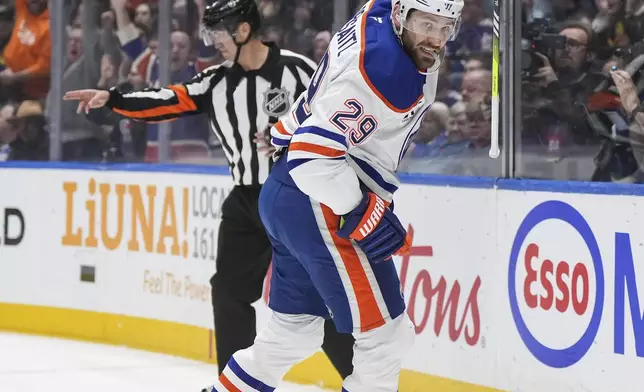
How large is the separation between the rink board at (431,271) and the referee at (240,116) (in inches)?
24.2

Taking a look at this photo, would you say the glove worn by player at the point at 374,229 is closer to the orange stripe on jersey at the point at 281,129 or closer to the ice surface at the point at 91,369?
the orange stripe on jersey at the point at 281,129

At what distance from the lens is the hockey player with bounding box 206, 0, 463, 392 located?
2.77 m

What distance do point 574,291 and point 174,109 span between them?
1401 millimetres

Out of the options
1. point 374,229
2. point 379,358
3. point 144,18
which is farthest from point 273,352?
point 144,18

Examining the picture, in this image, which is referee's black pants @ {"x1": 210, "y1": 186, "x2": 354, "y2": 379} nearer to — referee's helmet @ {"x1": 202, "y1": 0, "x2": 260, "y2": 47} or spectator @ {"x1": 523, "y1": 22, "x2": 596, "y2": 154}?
referee's helmet @ {"x1": 202, "y1": 0, "x2": 260, "y2": 47}

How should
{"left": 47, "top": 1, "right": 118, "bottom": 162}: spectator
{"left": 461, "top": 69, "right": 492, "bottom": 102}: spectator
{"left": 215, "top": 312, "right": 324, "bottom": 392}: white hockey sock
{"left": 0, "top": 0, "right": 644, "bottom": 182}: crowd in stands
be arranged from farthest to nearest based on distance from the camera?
{"left": 47, "top": 1, "right": 118, "bottom": 162}: spectator, {"left": 461, "top": 69, "right": 492, "bottom": 102}: spectator, {"left": 0, "top": 0, "right": 644, "bottom": 182}: crowd in stands, {"left": 215, "top": 312, "right": 324, "bottom": 392}: white hockey sock

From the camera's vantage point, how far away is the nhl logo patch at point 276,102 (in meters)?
4.05

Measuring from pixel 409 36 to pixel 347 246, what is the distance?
0.52 metres

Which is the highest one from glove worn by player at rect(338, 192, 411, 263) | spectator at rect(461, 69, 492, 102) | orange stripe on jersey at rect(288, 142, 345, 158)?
spectator at rect(461, 69, 492, 102)

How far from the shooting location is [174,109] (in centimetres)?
398

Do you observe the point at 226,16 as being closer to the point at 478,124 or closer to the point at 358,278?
the point at 478,124

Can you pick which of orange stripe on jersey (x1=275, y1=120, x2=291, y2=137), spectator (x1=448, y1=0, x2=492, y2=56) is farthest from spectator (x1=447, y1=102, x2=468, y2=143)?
orange stripe on jersey (x1=275, y1=120, x2=291, y2=137)

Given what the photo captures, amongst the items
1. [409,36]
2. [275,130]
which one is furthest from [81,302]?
[409,36]

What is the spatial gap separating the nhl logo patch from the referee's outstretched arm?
0.21m
